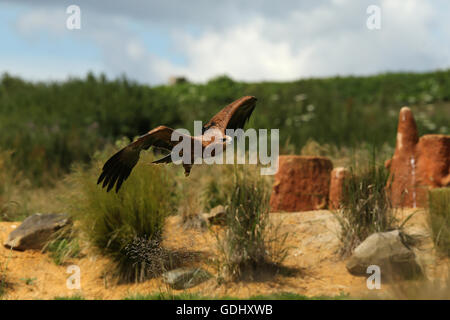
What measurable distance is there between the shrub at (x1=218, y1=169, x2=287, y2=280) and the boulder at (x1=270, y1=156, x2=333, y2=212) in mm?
1414

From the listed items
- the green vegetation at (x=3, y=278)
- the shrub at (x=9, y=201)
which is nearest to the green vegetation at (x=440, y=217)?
the green vegetation at (x=3, y=278)

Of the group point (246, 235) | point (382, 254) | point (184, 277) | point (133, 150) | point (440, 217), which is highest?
point (133, 150)

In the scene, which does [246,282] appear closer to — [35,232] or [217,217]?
[217,217]

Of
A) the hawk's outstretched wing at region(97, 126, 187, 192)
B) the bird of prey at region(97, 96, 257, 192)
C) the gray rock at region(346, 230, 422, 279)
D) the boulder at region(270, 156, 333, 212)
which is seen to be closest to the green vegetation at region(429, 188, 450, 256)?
the gray rock at region(346, 230, 422, 279)

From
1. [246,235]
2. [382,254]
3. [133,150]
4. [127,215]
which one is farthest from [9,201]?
[382,254]

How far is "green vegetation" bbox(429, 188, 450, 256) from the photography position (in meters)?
5.53

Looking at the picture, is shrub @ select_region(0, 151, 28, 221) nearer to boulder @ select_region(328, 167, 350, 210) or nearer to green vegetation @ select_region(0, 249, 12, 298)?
green vegetation @ select_region(0, 249, 12, 298)

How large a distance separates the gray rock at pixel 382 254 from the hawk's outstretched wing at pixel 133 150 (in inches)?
108

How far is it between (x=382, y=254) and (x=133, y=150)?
298 centimetres

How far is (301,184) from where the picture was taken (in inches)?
277

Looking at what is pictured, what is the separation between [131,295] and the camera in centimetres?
550

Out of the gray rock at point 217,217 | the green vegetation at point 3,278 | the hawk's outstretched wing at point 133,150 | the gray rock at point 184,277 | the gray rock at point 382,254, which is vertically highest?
the hawk's outstretched wing at point 133,150

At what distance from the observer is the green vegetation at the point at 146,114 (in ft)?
40.2

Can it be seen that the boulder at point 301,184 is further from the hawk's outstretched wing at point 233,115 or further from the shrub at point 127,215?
the hawk's outstretched wing at point 233,115
